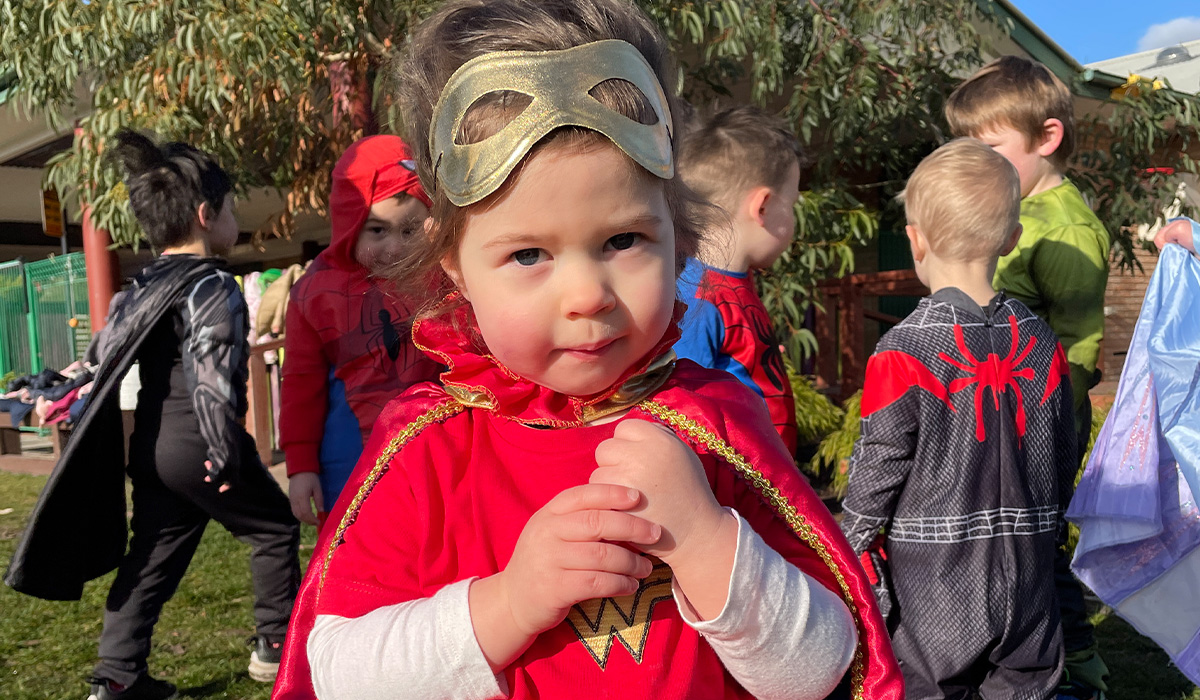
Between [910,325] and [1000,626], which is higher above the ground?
[910,325]

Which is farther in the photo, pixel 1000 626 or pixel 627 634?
pixel 1000 626

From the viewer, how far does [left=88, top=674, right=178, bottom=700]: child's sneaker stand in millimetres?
3410

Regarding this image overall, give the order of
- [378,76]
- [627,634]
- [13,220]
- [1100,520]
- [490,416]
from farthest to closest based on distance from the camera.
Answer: [13,220]
[378,76]
[1100,520]
[490,416]
[627,634]

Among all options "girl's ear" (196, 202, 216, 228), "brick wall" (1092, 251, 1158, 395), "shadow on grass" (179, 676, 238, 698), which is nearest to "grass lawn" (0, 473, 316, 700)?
"shadow on grass" (179, 676, 238, 698)

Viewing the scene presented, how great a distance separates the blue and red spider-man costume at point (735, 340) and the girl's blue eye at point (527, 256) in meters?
1.42

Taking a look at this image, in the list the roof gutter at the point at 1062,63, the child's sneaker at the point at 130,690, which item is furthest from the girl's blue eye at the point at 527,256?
the roof gutter at the point at 1062,63

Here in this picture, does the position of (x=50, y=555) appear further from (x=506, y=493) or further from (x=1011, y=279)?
(x=1011, y=279)

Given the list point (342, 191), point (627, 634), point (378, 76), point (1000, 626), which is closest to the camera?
point (627, 634)

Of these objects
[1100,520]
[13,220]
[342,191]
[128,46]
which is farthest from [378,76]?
[13,220]

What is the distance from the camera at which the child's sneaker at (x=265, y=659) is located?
12.4 ft

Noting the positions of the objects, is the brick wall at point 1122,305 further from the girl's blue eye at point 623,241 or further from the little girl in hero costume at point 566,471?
the girl's blue eye at point 623,241

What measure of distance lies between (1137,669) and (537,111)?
12.3ft

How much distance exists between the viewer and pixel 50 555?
10.8ft

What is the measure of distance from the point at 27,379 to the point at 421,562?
592cm
